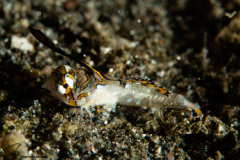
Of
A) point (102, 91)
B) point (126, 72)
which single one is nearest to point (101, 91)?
point (102, 91)

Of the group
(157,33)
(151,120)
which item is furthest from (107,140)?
(157,33)

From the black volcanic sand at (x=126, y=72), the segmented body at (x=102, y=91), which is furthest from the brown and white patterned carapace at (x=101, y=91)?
the black volcanic sand at (x=126, y=72)

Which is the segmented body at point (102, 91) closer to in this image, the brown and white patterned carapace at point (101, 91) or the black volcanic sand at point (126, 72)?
the brown and white patterned carapace at point (101, 91)

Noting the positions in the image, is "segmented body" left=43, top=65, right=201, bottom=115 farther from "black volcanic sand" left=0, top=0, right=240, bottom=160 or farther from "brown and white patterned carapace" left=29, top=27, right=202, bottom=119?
"black volcanic sand" left=0, top=0, right=240, bottom=160

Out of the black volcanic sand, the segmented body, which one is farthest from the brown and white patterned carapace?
the black volcanic sand

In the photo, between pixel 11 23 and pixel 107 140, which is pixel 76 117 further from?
pixel 11 23
